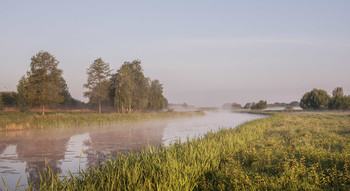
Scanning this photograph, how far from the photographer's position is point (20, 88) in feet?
165

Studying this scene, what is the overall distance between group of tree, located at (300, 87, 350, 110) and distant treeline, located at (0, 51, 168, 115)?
181 ft

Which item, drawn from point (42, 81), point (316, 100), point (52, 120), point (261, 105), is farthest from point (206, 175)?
point (261, 105)

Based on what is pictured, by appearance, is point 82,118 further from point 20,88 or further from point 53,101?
point 20,88

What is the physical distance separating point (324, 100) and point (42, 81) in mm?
85216

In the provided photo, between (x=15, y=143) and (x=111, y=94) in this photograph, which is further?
(x=111, y=94)

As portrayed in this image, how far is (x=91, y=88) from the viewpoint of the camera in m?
54.7

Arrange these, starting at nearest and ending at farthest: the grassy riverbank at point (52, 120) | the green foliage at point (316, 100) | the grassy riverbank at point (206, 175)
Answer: the grassy riverbank at point (206, 175) < the grassy riverbank at point (52, 120) < the green foliage at point (316, 100)

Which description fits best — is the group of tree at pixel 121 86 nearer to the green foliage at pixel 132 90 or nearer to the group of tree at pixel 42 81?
the green foliage at pixel 132 90

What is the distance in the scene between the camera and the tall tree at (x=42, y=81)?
4169 centimetres

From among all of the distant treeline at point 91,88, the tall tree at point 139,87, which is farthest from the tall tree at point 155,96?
the tall tree at point 139,87

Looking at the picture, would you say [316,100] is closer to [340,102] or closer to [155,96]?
[340,102]

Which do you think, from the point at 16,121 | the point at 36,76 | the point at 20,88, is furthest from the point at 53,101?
the point at 16,121

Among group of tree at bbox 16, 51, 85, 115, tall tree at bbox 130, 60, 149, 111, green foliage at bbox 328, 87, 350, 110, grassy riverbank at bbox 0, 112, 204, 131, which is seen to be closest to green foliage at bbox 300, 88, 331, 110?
green foliage at bbox 328, 87, 350, 110

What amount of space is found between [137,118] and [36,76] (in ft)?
69.6
